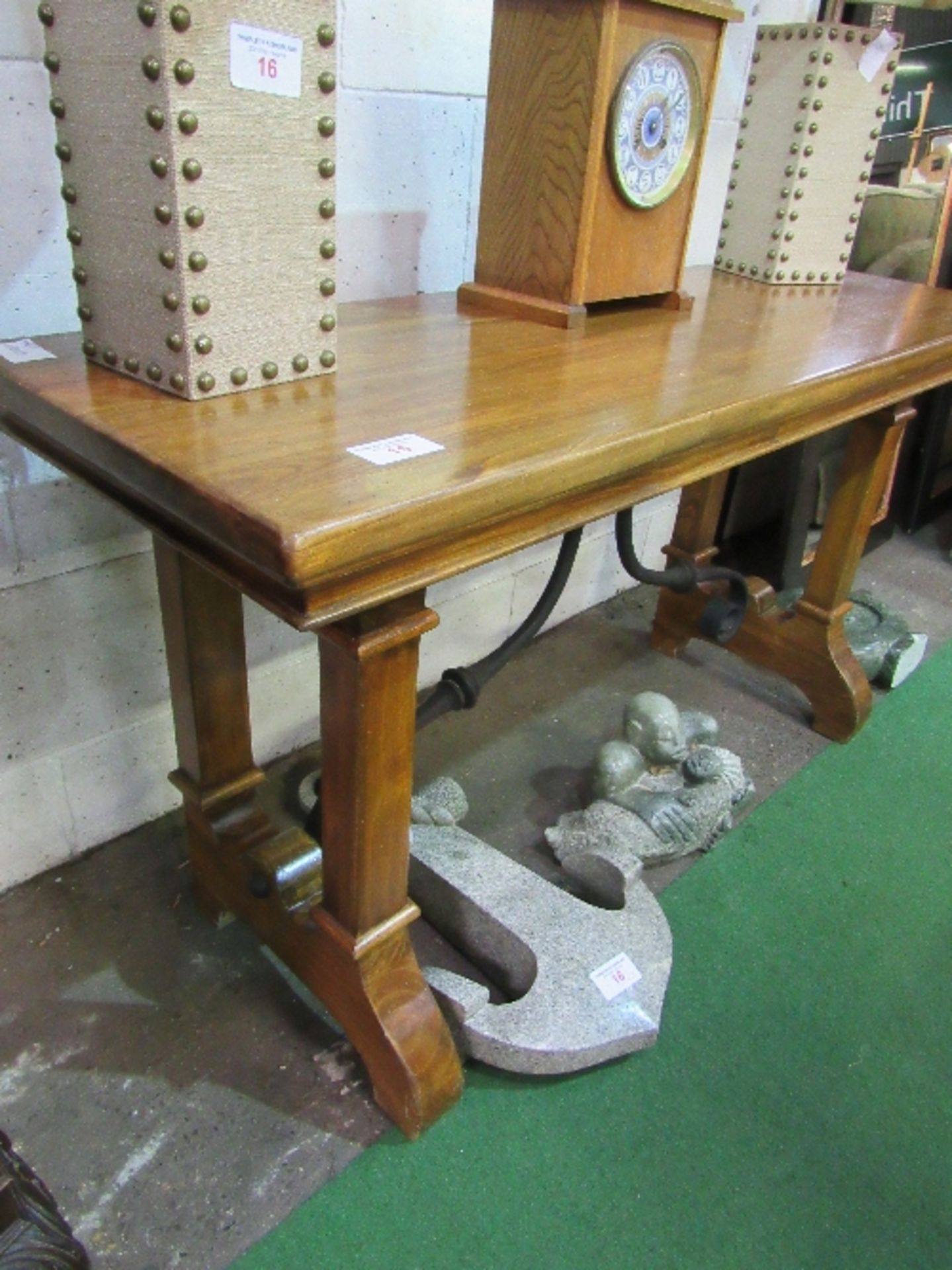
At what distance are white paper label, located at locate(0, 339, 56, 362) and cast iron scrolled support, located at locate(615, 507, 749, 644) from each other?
0.83 m

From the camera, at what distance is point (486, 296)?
1.08 meters

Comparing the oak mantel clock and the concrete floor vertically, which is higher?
the oak mantel clock

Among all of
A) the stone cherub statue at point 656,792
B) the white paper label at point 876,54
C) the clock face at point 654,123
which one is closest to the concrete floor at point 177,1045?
the stone cherub statue at point 656,792

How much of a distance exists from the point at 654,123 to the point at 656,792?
0.85m

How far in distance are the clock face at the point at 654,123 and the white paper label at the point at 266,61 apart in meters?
0.41

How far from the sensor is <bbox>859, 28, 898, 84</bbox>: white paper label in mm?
1236

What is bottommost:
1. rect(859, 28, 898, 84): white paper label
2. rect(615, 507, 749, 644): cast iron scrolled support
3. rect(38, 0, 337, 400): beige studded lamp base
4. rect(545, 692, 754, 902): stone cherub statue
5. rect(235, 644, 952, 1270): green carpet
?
rect(235, 644, 952, 1270): green carpet

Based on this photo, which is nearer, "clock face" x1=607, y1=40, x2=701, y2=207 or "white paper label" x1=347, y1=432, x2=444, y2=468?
"white paper label" x1=347, y1=432, x2=444, y2=468

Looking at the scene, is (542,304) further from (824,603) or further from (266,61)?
(824,603)

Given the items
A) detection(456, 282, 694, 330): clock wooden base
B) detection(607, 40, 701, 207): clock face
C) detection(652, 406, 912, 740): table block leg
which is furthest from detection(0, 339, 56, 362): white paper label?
detection(652, 406, 912, 740): table block leg

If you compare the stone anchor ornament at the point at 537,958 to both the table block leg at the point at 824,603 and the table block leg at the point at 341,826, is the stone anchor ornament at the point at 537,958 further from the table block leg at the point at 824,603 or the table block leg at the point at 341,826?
the table block leg at the point at 824,603

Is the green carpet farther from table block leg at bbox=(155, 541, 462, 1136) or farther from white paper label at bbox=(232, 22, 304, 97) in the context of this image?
white paper label at bbox=(232, 22, 304, 97)

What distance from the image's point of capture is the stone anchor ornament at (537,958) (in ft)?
3.24

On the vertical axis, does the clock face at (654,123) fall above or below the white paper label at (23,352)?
above
